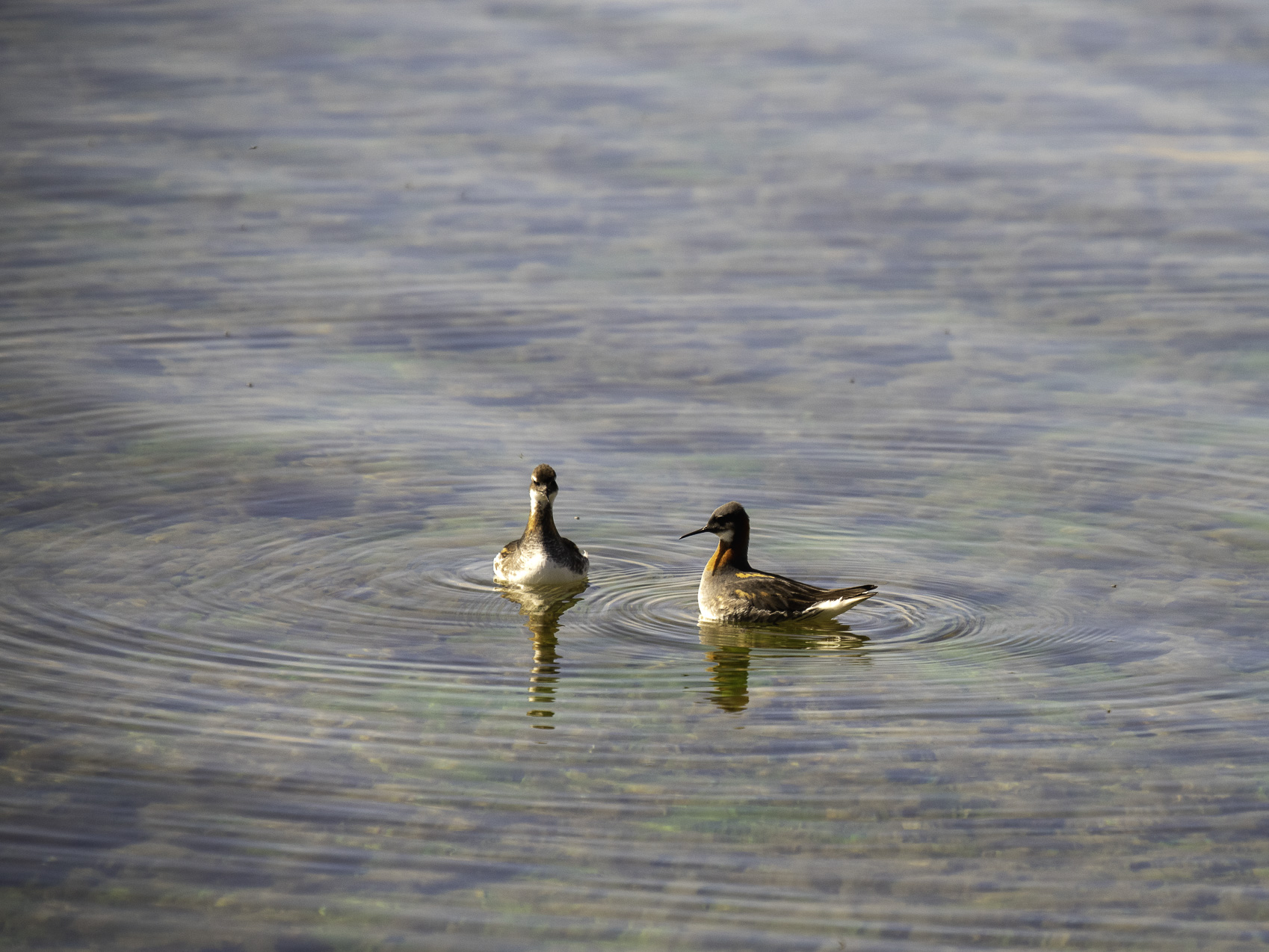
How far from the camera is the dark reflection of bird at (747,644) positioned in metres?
10.7

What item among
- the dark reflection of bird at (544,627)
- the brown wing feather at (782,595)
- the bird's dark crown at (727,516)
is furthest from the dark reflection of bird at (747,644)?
the dark reflection of bird at (544,627)

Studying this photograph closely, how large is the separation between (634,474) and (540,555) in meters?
2.61

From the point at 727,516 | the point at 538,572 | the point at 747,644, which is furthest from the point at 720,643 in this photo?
the point at 538,572

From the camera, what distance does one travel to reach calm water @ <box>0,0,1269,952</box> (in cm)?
847

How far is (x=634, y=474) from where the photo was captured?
1458cm

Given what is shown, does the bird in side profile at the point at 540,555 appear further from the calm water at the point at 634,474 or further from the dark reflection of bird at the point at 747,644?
the dark reflection of bird at the point at 747,644

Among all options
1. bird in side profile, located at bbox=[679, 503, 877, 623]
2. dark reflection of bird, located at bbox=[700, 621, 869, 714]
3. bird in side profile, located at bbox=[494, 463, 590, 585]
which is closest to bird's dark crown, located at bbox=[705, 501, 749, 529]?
bird in side profile, located at bbox=[679, 503, 877, 623]

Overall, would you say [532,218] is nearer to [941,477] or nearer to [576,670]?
[941,477]

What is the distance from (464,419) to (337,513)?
8.06 ft

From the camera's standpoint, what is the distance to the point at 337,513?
13586 millimetres

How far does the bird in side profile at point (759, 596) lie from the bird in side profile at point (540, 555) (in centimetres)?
105

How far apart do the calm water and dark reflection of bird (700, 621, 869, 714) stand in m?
0.05

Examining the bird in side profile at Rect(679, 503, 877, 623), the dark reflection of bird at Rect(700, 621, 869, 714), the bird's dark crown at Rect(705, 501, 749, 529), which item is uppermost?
the bird's dark crown at Rect(705, 501, 749, 529)

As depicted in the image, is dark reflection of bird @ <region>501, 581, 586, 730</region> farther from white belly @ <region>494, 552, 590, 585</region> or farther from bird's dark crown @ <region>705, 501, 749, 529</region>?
bird's dark crown @ <region>705, 501, 749, 529</region>
